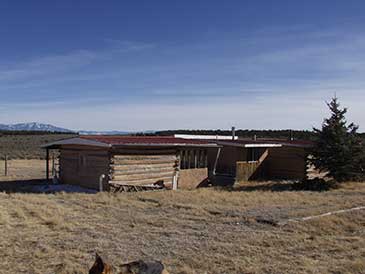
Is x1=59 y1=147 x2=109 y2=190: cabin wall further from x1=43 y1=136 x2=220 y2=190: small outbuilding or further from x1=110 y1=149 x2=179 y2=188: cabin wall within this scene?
x1=110 y1=149 x2=179 y2=188: cabin wall

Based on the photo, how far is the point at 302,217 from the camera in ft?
42.9

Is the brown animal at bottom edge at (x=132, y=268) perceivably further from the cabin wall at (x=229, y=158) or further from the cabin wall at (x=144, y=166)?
the cabin wall at (x=229, y=158)

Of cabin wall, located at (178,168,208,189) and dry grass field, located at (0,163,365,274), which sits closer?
dry grass field, located at (0,163,365,274)

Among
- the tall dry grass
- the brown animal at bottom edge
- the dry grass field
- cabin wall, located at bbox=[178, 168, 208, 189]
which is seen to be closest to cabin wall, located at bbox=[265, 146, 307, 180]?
cabin wall, located at bbox=[178, 168, 208, 189]

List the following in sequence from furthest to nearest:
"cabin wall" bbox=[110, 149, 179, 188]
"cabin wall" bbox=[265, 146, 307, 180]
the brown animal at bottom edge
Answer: "cabin wall" bbox=[265, 146, 307, 180] < "cabin wall" bbox=[110, 149, 179, 188] < the brown animal at bottom edge

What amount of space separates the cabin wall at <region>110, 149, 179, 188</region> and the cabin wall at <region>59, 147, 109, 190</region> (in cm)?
59

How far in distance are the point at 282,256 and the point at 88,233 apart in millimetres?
4952

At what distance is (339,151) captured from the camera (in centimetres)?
2353

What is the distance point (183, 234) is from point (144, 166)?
11369 mm

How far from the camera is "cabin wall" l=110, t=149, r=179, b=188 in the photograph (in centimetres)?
2102

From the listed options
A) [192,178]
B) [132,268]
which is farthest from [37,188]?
[132,268]

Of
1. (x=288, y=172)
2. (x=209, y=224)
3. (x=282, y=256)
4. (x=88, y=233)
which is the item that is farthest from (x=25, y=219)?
(x=288, y=172)

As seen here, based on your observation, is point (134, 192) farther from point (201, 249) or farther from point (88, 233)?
point (201, 249)

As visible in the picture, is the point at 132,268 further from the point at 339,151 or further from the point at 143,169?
the point at 339,151
